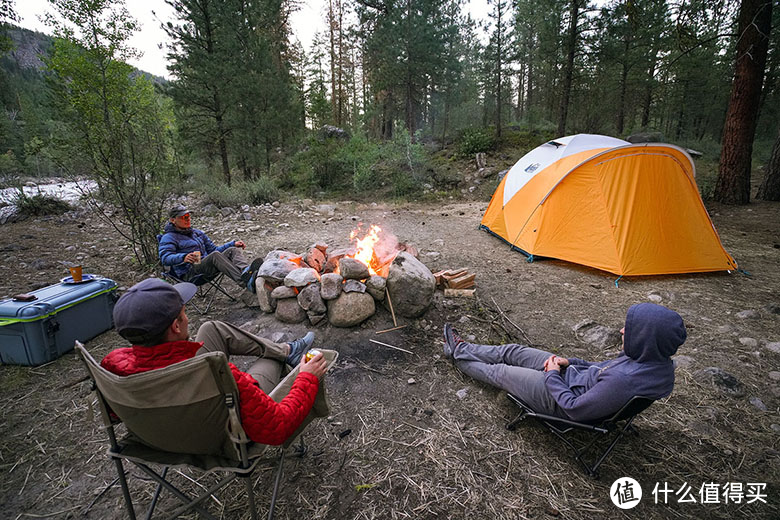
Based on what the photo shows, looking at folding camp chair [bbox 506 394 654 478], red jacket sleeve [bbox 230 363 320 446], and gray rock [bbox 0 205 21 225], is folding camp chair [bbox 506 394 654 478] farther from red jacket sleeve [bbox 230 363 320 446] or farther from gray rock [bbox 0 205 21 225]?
gray rock [bbox 0 205 21 225]

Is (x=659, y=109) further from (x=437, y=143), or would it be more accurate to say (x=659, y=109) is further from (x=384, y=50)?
(x=384, y=50)

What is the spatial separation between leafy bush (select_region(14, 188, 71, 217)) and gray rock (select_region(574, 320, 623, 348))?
1291 cm

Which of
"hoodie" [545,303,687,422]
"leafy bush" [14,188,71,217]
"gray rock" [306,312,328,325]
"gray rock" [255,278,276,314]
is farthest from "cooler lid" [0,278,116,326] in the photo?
"leafy bush" [14,188,71,217]

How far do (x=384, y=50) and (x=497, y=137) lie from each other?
7.26 m

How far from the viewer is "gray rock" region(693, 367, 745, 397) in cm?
268

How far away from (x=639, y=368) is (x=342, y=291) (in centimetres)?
266

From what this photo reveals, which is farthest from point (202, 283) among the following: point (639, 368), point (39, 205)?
point (39, 205)

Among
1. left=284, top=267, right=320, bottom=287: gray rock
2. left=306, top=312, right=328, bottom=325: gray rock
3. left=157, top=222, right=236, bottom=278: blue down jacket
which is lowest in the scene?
left=306, top=312, right=328, bottom=325: gray rock

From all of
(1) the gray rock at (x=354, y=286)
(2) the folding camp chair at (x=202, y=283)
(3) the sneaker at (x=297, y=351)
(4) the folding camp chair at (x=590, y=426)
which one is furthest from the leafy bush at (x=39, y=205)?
(4) the folding camp chair at (x=590, y=426)

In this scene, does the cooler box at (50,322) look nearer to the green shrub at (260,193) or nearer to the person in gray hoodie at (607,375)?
the person in gray hoodie at (607,375)

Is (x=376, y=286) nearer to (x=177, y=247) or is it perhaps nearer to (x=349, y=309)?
(x=349, y=309)

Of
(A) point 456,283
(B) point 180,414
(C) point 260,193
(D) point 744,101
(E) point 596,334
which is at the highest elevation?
(D) point 744,101

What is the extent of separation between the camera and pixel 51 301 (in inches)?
124

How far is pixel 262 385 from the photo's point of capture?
2090mm
